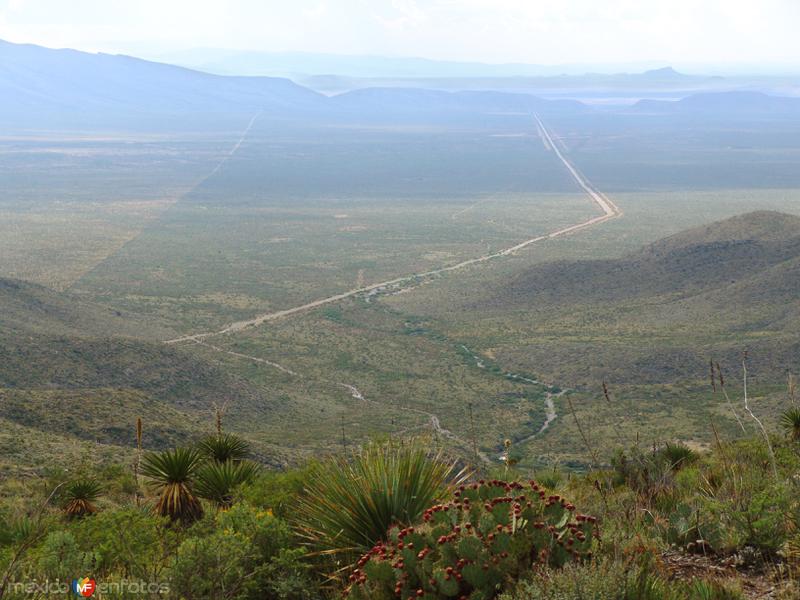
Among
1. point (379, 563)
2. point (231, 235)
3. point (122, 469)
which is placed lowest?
point (231, 235)

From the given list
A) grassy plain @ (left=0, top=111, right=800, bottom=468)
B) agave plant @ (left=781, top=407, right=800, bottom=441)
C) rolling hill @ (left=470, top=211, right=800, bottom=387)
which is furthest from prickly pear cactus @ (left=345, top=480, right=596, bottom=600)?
rolling hill @ (left=470, top=211, right=800, bottom=387)

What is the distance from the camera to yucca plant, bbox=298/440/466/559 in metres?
6.87

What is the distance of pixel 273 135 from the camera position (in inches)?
6757

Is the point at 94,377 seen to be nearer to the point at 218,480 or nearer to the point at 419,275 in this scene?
the point at 218,480

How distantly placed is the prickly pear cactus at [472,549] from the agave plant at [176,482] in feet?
12.5

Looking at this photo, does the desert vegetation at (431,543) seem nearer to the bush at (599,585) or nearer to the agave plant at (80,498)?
the bush at (599,585)

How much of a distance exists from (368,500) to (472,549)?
1.40 m

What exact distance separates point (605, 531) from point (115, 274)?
51650 mm

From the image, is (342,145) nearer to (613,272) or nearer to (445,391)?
(613,272)

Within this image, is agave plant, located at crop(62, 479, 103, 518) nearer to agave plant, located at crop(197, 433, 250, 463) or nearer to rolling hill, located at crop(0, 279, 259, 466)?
agave plant, located at crop(197, 433, 250, 463)

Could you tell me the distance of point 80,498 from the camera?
439 inches

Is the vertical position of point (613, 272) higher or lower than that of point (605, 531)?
lower

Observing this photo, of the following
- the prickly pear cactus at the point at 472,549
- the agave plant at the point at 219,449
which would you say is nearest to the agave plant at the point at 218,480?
the agave plant at the point at 219,449

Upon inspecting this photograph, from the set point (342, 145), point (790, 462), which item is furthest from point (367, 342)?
point (342, 145)
